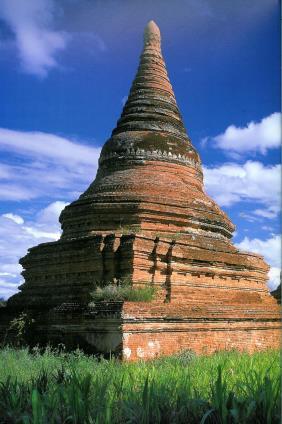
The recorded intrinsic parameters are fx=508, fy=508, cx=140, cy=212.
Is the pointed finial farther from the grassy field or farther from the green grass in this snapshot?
the grassy field

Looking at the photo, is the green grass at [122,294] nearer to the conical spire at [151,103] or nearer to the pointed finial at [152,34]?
the conical spire at [151,103]

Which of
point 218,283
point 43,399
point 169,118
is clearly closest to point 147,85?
point 169,118

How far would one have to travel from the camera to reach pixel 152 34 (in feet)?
60.7

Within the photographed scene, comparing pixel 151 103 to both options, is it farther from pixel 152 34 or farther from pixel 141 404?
pixel 141 404

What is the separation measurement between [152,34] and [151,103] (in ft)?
12.6

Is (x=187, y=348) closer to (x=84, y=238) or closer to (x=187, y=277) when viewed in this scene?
(x=187, y=277)

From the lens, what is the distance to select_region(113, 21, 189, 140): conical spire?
51.5ft

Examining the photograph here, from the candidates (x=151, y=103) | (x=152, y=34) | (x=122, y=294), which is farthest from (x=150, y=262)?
(x=152, y=34)

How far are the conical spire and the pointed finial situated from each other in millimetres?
563

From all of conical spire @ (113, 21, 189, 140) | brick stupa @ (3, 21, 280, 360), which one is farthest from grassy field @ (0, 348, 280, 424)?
conical spire @ (113, 21, 189, 140)

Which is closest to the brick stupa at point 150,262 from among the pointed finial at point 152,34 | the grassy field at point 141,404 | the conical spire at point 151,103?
the conical spire at point 151,103

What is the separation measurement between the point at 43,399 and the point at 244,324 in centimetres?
819

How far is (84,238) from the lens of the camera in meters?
12.5

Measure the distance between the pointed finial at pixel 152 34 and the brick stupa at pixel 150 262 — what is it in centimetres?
253
